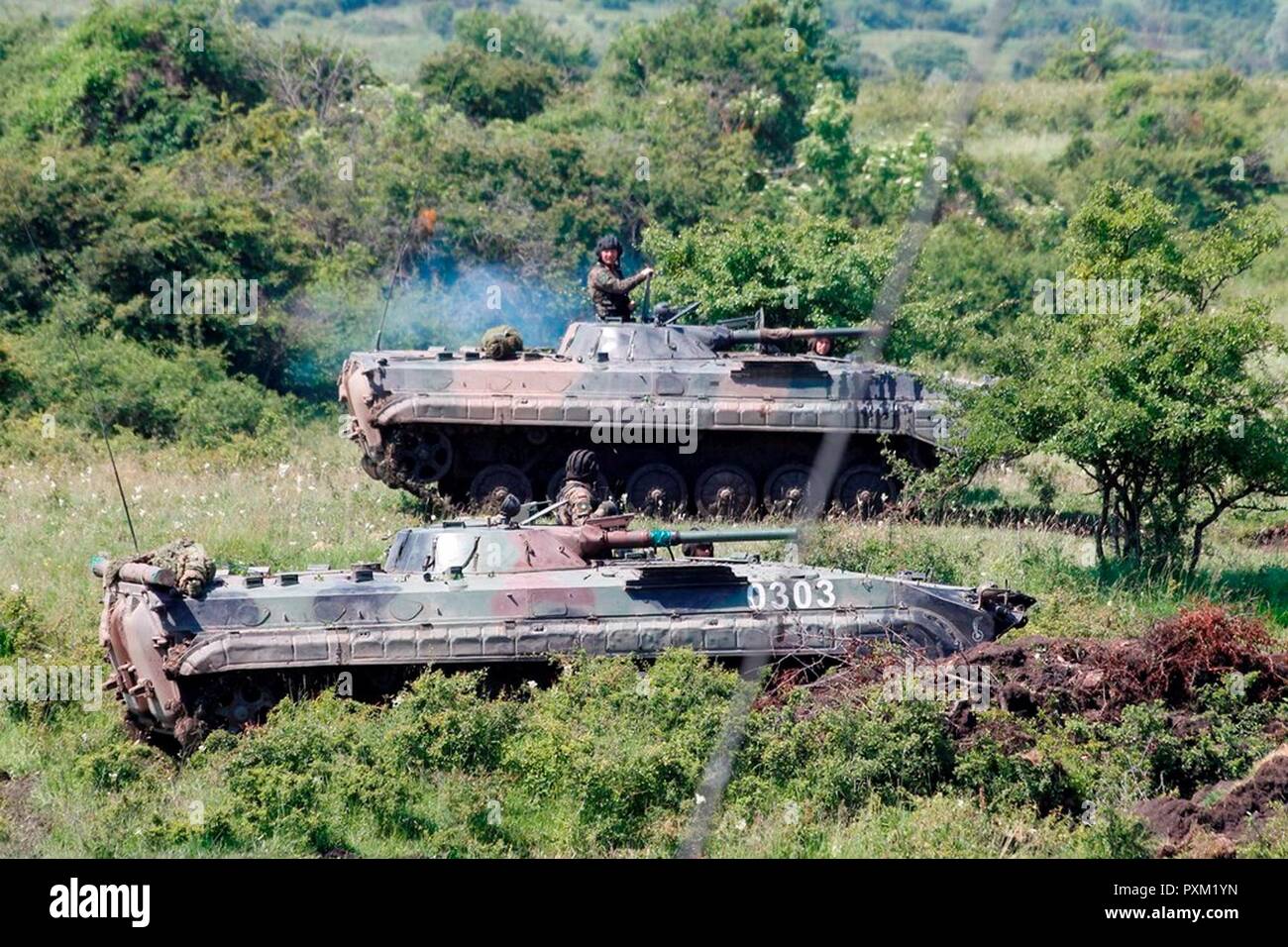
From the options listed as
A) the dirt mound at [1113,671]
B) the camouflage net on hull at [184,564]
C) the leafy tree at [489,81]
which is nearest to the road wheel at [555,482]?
the camouflage net on hull at [184,564]

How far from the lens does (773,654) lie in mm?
15711

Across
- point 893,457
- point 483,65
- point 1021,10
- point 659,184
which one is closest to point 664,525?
point 893,457

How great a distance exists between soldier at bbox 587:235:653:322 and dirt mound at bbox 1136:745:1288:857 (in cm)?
1207

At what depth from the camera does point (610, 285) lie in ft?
79.7

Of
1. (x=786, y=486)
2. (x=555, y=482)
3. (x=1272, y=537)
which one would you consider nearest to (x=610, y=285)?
(x=555, y=482)

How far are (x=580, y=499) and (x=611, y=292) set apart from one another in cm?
763

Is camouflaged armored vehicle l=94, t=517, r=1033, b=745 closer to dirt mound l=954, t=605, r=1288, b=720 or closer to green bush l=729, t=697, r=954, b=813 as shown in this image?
dirt mound l=954, t=605, r=1288, b=720

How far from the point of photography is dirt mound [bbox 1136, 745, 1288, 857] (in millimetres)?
12656

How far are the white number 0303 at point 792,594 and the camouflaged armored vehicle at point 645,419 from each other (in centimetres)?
731

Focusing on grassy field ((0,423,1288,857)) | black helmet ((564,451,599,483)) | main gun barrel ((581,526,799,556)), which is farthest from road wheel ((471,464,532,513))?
grassy field ((0,423,1288,857))

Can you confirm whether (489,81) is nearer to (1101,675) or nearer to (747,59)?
(747,59)

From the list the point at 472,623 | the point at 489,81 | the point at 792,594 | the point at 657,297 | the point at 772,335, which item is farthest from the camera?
the point at 489,81

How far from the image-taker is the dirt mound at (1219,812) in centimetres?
1266

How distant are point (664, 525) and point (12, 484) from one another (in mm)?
7287
